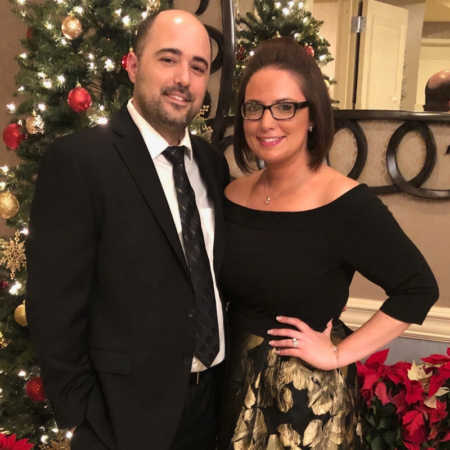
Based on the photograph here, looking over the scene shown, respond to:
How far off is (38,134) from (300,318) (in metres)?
1.42

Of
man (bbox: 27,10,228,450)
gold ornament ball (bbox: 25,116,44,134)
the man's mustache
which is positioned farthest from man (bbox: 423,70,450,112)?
gold ornament ball (bbox: 25,116,44,134)

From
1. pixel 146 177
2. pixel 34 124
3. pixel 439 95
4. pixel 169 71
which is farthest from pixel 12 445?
pixel 439 95

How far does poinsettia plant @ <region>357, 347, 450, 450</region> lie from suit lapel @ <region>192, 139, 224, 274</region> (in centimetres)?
103

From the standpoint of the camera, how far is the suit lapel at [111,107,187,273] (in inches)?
43.7

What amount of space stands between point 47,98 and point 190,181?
911 mm

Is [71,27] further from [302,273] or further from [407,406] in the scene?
[407,406]

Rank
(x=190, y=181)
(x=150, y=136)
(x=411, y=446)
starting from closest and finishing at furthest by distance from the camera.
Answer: (x=150, y=136), (x=190, y=181), (x=411, y=446)

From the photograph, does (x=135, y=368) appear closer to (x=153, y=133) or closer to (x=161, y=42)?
(x=153, y=133)

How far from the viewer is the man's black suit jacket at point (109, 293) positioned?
3.45 ft

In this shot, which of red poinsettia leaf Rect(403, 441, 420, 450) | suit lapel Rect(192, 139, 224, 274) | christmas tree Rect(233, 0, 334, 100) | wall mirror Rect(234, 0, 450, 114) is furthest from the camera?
wall mirror Rect(234, 0, 450, 114)

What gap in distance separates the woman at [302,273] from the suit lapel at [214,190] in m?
0.04

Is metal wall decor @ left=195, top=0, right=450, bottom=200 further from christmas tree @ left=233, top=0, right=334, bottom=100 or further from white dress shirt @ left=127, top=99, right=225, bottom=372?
white dress shirt @ left=127, top=99, right=225, bottom=372

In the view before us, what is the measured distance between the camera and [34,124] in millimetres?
1830

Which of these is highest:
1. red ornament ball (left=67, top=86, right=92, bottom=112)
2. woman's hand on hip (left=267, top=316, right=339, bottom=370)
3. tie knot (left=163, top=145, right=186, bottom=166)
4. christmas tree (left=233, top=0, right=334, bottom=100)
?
christmas tree (left=233, top=0, right=334, bottom=100)
